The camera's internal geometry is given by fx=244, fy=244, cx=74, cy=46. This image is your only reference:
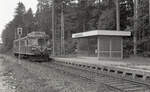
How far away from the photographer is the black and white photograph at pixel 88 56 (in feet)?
35.7

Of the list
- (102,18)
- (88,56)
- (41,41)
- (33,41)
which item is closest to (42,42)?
(41,41)

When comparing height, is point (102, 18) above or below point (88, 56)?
above

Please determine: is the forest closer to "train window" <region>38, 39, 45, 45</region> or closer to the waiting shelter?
the waiting shelter

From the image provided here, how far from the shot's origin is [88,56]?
30500 mm

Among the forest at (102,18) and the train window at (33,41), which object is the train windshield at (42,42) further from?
the forest at (102,18)

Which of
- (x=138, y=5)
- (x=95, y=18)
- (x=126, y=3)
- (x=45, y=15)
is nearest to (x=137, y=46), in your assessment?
(x=138, y=5)

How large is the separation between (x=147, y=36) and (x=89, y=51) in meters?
7.28

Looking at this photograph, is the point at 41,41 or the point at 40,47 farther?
the point at 41,41

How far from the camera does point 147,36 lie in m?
29.5

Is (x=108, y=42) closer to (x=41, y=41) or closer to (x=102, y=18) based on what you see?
(x=41, y=41)

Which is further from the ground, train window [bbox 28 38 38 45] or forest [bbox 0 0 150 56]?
forest [bbox 0 0 150 56]

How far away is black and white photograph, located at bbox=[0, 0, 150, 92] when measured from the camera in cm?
1088

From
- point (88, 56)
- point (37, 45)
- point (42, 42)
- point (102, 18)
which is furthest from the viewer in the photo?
point (102, 18)

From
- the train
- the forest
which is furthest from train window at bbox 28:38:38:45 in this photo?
the forest
